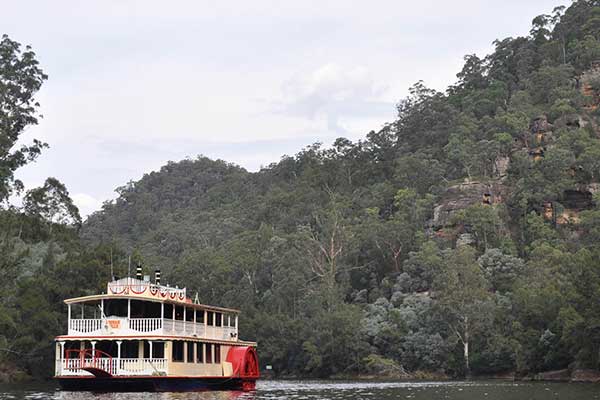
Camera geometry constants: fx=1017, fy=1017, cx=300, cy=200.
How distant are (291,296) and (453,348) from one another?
808 inches

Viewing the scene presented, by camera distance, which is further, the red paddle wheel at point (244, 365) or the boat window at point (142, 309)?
the red paddle wheel at point (244, 365)

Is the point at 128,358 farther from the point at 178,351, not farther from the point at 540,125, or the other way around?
the point at 540,125

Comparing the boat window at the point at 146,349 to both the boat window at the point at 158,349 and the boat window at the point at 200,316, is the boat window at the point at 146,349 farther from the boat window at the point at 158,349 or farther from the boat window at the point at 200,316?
the boat window at the point at 200,316

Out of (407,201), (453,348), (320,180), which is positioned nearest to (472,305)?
(453,348)

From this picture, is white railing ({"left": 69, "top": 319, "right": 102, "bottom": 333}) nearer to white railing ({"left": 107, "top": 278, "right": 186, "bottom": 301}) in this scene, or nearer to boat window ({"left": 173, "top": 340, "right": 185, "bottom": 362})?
white railing ({"left": 107, "top": 278, "right": 186, "bottom": 301})

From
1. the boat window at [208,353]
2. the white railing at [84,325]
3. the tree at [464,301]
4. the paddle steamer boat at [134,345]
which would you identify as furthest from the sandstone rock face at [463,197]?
the white railing at [84,325]

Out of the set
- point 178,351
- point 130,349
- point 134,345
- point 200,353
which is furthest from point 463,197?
point 130,349

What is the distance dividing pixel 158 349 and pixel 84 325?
357 centimetres

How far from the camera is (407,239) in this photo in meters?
97.1

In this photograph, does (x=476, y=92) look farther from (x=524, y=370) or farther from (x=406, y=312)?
(x=524, y=370)

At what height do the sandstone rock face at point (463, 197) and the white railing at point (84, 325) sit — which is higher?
the sandstone rock face at point (463, 197)

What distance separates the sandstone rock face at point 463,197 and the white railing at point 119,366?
55310 millimetres

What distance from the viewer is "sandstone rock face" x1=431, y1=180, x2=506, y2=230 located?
98.3m

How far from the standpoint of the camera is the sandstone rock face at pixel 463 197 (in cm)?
9831
